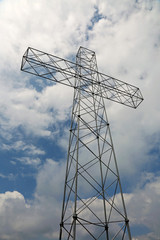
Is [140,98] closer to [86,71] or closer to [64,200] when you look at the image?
[86,71]

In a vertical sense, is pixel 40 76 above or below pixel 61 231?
above

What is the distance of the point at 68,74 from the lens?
638 inches

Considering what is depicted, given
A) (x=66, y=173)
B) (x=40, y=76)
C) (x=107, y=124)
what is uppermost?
(x=40, y=76)

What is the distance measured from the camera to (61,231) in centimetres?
987

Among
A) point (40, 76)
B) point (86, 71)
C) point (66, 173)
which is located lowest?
point (66, 173)

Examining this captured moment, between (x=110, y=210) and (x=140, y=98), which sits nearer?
(x=110, y=210)

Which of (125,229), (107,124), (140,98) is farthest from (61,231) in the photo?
(140,98)

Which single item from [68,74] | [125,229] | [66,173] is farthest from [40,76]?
[125,229]

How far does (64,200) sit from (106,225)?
2728 millimetres

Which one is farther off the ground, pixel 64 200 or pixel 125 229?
pixel 64 200

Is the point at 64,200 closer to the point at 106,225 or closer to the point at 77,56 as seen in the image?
the point at 106,225

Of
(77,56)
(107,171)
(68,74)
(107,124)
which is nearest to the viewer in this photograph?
(107,171)

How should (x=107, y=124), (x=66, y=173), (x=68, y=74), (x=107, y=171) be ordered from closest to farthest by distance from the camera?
(x=66, y=173) < (x=107, y=171) < (x=107, y=124) < (x=68, y=74)

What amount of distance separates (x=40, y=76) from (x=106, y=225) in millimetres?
11897
